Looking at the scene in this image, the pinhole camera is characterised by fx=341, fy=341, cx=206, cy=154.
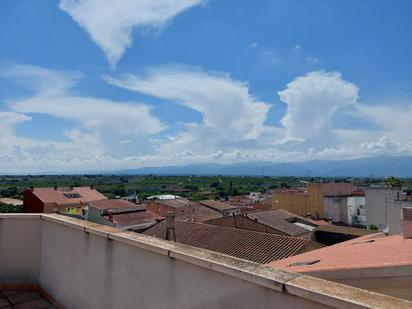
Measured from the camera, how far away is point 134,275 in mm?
2785

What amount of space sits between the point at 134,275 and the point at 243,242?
46.0 feet

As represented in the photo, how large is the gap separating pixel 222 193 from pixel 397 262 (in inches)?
3738

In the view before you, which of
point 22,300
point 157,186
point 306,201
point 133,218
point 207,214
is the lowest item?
point 207,214

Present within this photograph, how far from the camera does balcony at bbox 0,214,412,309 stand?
1.81 m

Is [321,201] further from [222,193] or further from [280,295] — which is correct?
[222,193]

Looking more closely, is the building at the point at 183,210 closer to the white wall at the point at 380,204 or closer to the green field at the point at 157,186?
the white wall at the point at 380,204

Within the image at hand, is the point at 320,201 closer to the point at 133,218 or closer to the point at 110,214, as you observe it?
the point at 133,218

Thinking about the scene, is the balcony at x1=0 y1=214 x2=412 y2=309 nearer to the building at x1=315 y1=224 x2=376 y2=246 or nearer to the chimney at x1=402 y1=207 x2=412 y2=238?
the chimney at x1=402 y1=207 x2=412 y2=238

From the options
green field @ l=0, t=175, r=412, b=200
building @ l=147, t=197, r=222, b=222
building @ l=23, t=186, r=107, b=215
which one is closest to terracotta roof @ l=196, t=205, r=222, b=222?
building @ l=147, t=197, r=222, b=222

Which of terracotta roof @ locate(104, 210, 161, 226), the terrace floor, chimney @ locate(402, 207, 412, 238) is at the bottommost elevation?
terracotta roof @ locate(104, 210, 161, 226)

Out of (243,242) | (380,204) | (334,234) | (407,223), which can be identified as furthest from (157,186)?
(407,223)

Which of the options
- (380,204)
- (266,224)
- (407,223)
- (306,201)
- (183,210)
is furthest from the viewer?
(306,201)

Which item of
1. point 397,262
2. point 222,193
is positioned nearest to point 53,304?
point 397,262

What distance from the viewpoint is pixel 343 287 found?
1771mm
